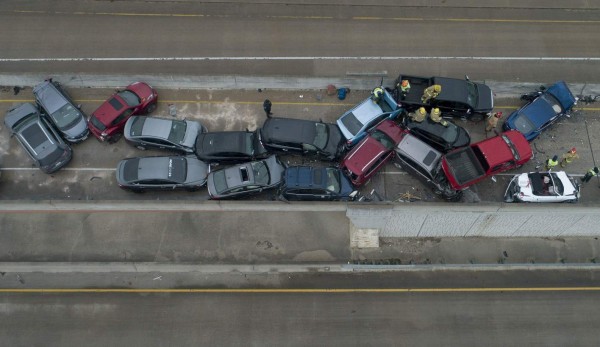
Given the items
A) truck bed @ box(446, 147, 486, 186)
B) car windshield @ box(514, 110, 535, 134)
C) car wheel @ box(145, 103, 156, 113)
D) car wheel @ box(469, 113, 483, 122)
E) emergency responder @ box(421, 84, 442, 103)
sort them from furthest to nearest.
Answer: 1. car wheel @ box(145, 103, 156, 113)
2. car wheel @ box(469, 113, 483, 122)
3. car windshield @ box(514, 110, 535, 134)
4. emergency responder @ box(421, 84, 442, 103)
5. truck bed @ box(446, 147, 486, 186)

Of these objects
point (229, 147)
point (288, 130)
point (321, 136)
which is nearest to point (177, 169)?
point (229, 147)

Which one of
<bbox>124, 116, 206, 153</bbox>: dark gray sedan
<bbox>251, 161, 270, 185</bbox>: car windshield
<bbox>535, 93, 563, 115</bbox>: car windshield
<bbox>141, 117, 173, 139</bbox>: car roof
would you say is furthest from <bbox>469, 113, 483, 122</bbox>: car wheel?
<bbox>141, 117, 173, 139</bbox>: car roof

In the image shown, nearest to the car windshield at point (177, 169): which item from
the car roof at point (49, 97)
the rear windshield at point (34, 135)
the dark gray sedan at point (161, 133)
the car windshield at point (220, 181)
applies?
the dark gray sedan at point (161, 133)

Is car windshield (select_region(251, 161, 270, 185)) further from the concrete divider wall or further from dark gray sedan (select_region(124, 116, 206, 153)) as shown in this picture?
the concrete divider wall

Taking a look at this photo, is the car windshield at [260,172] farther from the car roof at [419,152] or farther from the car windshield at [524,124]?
the car windshield at [524,124]

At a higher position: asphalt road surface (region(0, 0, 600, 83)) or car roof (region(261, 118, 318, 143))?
asphalt road surface (region(0, 0, 600, 83))

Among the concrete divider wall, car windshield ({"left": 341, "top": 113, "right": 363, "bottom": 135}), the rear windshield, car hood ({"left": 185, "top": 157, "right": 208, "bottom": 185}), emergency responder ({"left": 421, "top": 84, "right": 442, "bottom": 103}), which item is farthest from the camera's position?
car windshield ({"left": 341, "top": 113, "right": 363, "bottom": 135})

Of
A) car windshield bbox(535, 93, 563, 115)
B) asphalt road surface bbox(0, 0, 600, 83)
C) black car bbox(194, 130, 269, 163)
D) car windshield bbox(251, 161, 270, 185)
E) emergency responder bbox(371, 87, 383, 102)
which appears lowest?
car windshield bbox(251, 161, 270, 185)
